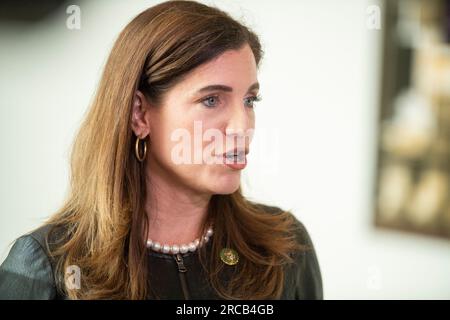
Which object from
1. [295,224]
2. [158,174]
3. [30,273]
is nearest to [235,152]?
[158,174]

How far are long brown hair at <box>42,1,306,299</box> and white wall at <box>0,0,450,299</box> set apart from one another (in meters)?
0.14

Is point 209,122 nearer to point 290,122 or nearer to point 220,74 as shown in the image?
point 220,74

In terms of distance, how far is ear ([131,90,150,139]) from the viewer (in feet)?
3.47

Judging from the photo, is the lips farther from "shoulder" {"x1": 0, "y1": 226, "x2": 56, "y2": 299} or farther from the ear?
"shoulder" {"x1": 0, "y1": 226, "x2": 56, "y2": 299}

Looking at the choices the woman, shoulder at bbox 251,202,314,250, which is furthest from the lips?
shoulder at bbox 251,202,314,250

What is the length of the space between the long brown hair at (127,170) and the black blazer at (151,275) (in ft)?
0.06

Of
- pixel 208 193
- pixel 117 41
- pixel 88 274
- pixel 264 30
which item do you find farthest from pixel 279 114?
pixel 88 274

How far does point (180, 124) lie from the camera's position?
1.04 m

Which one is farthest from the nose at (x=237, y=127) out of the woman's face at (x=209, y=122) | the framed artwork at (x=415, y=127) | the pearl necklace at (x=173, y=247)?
the framed artwork at (x=415, y=127)

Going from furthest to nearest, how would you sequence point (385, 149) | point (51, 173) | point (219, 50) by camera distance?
point (385, 149)
point (51, 173)
point (219, 50)

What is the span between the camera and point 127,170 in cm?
108

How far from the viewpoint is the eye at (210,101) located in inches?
40.8

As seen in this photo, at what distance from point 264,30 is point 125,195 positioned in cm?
47
